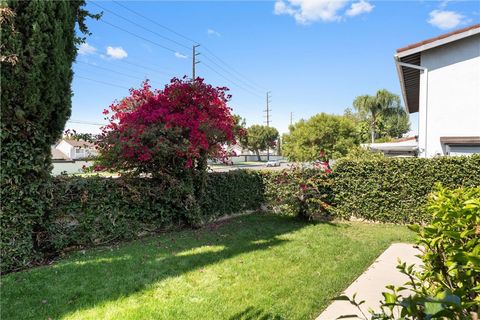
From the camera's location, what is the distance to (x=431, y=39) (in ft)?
32.9

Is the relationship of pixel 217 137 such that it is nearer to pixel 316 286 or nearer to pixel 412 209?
pixel 316 286

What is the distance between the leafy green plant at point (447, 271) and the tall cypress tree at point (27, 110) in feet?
17.9

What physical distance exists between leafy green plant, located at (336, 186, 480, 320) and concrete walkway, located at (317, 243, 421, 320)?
2.32 meters

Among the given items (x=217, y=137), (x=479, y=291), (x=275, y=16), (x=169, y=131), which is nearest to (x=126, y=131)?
(x=169, y=131)

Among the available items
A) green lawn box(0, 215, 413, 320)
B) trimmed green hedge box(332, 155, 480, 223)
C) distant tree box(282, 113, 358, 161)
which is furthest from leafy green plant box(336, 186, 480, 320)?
distant tree box(282, 113, 358, 161)

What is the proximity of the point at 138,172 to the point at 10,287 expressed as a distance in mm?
3607

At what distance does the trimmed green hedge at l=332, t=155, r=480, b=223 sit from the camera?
7.98 m

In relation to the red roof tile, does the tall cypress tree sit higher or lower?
lower

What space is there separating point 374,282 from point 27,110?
6099 millimetres

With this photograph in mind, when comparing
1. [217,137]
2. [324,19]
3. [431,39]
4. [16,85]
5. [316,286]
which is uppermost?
[324,19]

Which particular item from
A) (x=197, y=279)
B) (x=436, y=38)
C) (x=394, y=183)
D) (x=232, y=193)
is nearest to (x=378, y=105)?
(x=436, y=38)

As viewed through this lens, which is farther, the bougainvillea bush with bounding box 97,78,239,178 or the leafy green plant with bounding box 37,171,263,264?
the bougainvillea bush with bounding box 97,78,239,178

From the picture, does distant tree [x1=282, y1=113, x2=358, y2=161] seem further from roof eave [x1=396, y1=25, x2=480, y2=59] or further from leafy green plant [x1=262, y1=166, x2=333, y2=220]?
leafy green plant [x1=262, y1=166, x2=333, y2=220]

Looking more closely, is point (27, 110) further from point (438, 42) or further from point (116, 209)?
point (438, 42)
